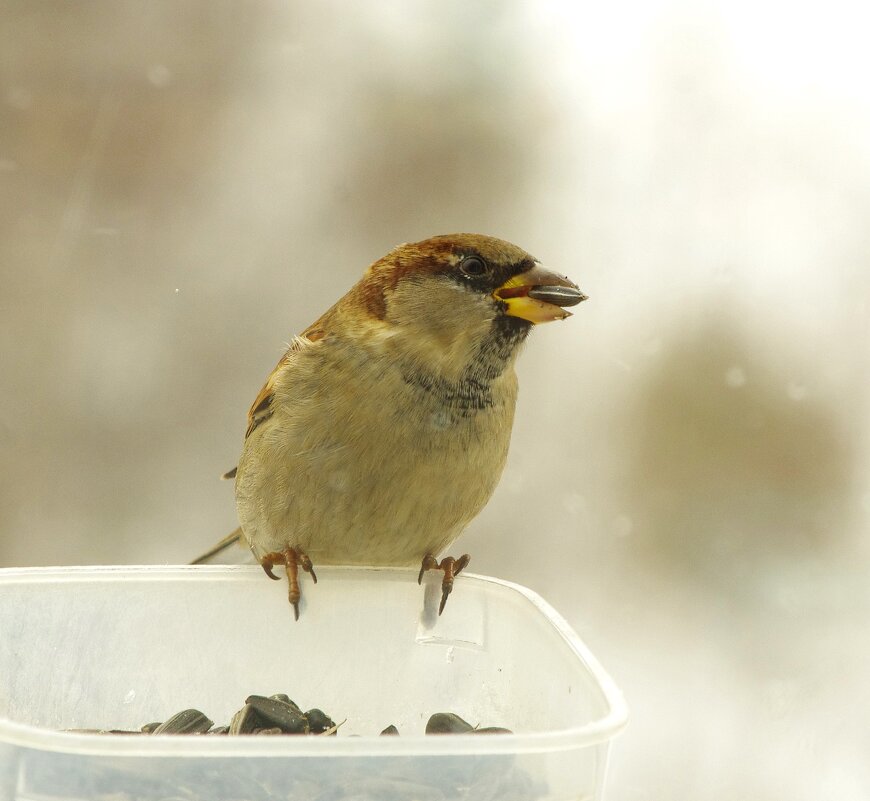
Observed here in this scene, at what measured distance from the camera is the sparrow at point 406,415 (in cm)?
147

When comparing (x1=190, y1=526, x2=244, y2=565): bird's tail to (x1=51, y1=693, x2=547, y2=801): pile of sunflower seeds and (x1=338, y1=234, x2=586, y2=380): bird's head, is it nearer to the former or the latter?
(x1=338, y1=234, x2=586, y2=380): bird's head

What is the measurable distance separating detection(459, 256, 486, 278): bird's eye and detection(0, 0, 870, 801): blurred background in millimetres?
827

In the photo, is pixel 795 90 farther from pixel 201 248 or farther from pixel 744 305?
pixel 201 248

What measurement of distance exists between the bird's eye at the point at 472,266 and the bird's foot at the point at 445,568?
0.41 metres

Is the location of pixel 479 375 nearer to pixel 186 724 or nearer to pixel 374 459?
pixel 374 459

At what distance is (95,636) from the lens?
1282 mm

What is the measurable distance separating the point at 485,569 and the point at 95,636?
125cm

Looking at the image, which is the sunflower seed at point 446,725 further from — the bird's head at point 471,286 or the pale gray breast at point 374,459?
the bird's head at point 471,286

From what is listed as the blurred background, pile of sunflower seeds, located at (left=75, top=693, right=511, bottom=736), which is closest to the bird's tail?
the blurred background

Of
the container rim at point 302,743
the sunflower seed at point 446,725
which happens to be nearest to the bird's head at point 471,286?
the sunflower seed at point 446,725

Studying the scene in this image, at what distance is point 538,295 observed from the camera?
4.77ft

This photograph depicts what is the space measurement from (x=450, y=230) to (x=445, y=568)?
1.06 m

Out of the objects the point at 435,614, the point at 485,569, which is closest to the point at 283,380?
the point at 435,614

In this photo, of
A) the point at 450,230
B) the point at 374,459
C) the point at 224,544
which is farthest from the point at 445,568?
the point at 450,230
